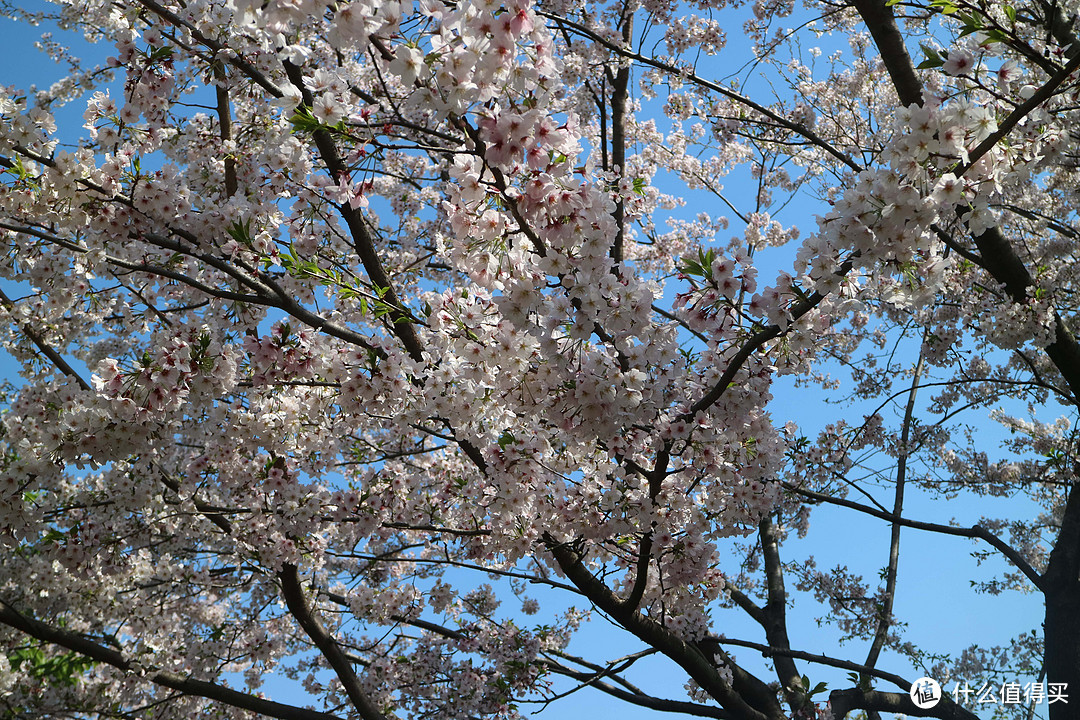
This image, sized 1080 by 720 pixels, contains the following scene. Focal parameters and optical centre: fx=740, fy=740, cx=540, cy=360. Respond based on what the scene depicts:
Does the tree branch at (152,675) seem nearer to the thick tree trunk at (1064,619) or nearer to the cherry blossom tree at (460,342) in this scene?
the cherry blossom tree at (460,342)

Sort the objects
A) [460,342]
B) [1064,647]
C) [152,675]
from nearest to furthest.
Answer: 1. [460,342]
2. [152,675]
3. [1064,647]

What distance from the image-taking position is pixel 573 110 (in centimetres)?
704

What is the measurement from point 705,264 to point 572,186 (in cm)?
63

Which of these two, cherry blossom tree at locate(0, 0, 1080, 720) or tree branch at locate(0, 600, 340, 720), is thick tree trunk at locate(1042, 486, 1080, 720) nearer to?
cherry blossom tree at locate(0, 0, 1080, 720)

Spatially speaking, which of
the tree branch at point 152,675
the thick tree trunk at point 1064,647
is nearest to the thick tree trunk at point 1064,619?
the thick tree trunk at point 1064,647

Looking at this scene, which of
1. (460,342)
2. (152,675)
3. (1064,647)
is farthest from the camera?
(1064,647)

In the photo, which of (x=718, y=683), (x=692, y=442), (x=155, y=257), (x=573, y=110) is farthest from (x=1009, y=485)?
(x=155, y=257)

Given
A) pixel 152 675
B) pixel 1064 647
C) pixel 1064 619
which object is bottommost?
pixel 152 675

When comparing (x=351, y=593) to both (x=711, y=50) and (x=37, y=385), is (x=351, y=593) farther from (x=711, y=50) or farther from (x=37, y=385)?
(x=711, y=50)

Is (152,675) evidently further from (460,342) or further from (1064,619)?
(1064,619)

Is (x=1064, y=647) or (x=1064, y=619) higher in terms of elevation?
(x=1064, y=619)

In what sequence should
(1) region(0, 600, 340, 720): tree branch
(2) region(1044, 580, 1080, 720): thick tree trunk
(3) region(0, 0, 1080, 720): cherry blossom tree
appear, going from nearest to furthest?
(3) region(0, 0, 1080, 720): cherry blossom tree → (1) region(0, 600, 340, 720): tree branch → (2) region(1044, 580, 1080, 720): thick tree trunk

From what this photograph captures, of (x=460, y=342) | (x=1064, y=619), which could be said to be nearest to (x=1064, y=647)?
(x=1064, y=619)

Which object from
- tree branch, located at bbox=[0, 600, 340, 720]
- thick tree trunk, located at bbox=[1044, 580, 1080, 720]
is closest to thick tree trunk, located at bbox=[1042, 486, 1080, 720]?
thick tree trunk, located at bbox=[1044, 580, 1080, 720]
